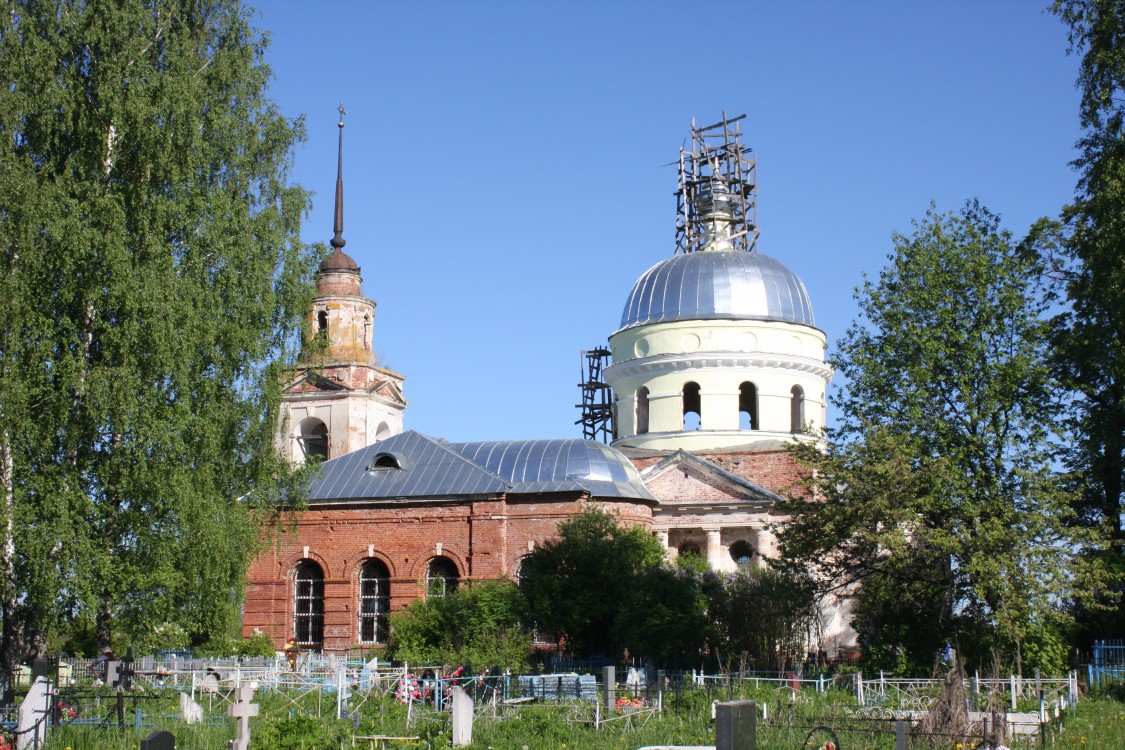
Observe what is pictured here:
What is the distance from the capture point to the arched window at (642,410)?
34.8m

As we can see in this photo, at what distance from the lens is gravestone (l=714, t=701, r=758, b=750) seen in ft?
29.3

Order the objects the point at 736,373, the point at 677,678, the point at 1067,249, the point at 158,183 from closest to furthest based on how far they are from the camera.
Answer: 1. the point at 158,183
2. the point at 677,678
3. the point at 1067,249
4. the point at 736,373

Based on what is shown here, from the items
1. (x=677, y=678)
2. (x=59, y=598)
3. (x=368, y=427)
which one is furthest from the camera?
(x=368, y=427)

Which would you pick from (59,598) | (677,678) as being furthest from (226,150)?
(677,678)

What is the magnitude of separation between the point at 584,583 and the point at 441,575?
15.9ft

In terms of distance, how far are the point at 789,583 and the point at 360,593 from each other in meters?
11.3

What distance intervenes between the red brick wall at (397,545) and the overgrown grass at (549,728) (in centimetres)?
1068

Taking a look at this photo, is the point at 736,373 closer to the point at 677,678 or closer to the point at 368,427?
the point at 368,427

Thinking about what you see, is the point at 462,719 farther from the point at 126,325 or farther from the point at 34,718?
the point at 126,325

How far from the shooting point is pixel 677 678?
2216cm

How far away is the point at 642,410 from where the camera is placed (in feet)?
115

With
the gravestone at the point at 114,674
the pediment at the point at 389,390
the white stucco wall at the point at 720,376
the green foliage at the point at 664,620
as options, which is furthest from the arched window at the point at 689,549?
the gravestone at the point at 114,674

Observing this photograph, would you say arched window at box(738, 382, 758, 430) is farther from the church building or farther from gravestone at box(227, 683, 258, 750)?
gravestone at box(227, 683, 258, 750)

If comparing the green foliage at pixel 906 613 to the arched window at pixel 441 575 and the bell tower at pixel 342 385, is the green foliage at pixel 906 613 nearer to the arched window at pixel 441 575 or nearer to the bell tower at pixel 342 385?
the arched window at pixel 441 575
